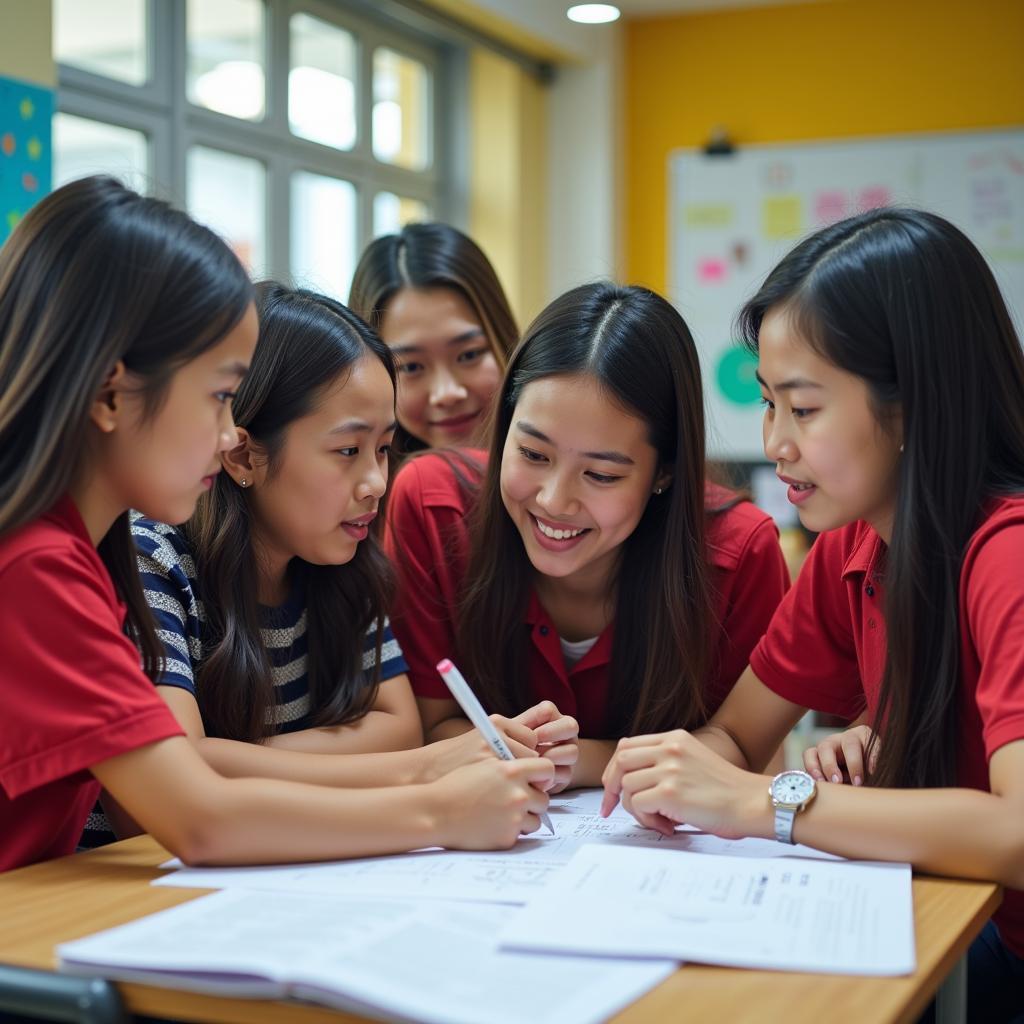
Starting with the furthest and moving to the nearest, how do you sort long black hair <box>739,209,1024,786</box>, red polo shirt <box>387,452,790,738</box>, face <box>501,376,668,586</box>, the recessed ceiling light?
the recessed ceiling light → red polo shirt <box>387,452,790,738</box> → face <box>501,376,668,586</box> → long black hair <box>739,209,1024,786</box>

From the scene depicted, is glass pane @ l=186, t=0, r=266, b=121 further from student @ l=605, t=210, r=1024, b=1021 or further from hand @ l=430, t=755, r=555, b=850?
hand @ l=430, t=755, r=555, b=850

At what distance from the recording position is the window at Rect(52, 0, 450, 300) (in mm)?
3836

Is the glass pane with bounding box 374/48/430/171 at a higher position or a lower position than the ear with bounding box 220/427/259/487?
higher

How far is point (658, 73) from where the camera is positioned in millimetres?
5625

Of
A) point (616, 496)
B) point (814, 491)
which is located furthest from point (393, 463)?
point (814, 491)

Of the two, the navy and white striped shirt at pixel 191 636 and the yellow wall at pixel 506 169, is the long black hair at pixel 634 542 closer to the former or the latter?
the navy and white striped shirt at pixel 191 636

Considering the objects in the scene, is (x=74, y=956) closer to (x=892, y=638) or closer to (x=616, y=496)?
(x=892, y=638)

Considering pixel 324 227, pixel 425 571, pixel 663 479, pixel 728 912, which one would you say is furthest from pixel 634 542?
pixel 324 227

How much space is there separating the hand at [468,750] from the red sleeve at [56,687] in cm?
35

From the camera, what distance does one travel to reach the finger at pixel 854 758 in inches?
57.1

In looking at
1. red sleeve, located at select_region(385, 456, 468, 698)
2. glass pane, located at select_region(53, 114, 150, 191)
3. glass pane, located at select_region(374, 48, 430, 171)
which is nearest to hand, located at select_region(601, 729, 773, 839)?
red sleeve, located at select_region(385, 456, 468, 698)

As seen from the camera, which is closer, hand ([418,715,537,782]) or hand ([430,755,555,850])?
hand ([430,755,555,850])

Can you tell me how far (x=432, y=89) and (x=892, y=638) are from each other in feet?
14.8

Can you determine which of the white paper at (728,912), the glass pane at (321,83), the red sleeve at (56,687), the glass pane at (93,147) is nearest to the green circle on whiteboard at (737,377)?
the glass pane at (321,83)
